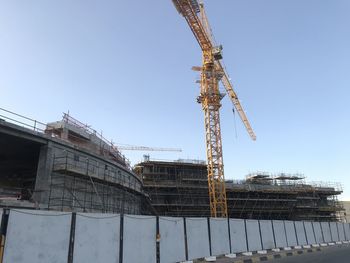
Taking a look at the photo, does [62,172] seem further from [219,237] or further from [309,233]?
[309,233]

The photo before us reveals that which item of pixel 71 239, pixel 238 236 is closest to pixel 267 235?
pixel 238 236

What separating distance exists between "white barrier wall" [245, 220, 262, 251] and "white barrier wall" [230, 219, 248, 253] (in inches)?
18.0

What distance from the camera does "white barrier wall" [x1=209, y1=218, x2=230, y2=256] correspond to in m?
14.6

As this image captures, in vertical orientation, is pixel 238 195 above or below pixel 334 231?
above

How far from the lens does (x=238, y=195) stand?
193 ft

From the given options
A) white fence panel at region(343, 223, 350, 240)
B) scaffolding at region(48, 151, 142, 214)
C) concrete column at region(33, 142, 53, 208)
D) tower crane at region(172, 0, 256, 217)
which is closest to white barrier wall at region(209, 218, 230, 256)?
concrete column at region(33, 142, 53, 208)

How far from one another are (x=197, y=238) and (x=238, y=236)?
354 cm

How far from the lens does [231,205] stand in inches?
2306

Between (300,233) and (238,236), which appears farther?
(300,233)

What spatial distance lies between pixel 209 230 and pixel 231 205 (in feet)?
150

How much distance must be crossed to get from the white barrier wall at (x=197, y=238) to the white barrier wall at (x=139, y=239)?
7.19 feet

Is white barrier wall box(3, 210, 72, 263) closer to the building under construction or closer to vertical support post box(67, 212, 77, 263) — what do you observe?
vertical support post box(67, 212, 77, 263)

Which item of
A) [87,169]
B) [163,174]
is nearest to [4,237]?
[87,169]

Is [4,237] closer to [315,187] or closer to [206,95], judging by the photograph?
[206,95]
